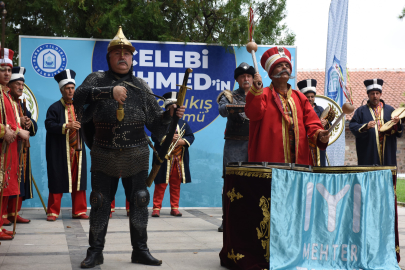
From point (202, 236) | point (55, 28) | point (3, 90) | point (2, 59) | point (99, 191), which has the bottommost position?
point (202, 236)

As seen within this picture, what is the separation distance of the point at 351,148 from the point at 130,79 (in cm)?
2058

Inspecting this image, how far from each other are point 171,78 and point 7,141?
367cm

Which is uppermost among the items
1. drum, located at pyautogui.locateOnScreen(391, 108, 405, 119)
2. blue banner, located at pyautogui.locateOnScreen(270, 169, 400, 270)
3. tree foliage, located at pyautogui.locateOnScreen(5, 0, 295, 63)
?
tree foliage, located at pyautogui.locateOnScreen(5, 0, 295, 63)

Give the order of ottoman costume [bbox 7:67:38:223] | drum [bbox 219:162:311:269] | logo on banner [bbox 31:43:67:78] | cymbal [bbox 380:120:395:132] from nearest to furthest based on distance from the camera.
→ 1. drum [bbox 219:162:311:269]
2. ottoman costume [bbox 7:67:38:223]
3. logo on banner [bbox 31:43:67:78]
4. cymbal [bbox 380:120:395:132]

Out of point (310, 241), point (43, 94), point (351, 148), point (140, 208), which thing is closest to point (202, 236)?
point (140, 208)

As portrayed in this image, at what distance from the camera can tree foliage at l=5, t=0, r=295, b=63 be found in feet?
27.1

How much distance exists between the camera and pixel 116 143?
375cm

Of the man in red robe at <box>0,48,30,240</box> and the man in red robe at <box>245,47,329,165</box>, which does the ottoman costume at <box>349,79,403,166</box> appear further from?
the man in red robe at <box>0,48,30,240</box>

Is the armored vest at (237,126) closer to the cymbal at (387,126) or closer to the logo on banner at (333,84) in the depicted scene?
the logo on banner at (333,84)

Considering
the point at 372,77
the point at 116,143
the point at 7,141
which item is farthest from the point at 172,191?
the point at 372,77

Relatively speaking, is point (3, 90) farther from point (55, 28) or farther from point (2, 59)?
point (55, 28)

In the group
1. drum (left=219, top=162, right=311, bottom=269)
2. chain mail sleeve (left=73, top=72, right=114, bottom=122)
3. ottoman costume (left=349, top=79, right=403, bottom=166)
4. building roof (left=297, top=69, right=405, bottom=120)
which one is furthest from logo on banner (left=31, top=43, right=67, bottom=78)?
building roof (left=297, top=69, right=405, bottom=120)

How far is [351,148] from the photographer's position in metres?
22.9

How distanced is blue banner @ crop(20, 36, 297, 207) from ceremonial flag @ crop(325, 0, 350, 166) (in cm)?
70
